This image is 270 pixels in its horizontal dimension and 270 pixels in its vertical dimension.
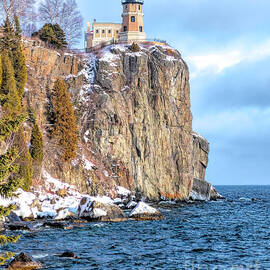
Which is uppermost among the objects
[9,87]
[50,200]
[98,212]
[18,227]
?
[9,87]

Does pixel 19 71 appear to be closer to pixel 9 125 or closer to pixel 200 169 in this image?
pixel 9 125

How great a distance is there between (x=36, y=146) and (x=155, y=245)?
29.5 meters

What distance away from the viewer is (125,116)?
76.9 m

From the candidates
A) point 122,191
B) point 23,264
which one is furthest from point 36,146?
point 23,264

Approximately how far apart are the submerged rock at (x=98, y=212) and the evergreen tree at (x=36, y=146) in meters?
13.8

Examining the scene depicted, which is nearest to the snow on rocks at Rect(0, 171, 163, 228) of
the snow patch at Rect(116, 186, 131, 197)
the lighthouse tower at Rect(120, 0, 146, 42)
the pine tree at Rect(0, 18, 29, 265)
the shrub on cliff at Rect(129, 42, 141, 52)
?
the pine tree at Rect(0, 18, 29, 265)

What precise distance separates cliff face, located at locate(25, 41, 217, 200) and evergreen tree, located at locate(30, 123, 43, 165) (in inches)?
130

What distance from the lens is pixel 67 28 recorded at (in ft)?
313

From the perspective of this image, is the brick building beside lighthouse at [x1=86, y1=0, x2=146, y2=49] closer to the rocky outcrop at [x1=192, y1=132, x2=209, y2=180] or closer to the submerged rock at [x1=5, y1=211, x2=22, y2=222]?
the rocky outcrop at [x1=192, y1=132, x2=209, y2=180]

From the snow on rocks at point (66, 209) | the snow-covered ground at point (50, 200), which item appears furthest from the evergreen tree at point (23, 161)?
the snow on rocks at point (66, 209)

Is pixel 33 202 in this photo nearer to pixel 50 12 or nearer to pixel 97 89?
pixel 97 89

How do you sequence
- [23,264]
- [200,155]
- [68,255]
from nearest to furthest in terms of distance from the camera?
[23,264] < [68,255] < [200,155]

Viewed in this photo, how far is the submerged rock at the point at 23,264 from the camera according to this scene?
25.6 metres

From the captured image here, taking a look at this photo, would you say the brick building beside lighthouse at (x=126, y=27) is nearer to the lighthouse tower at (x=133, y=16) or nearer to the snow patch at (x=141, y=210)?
the lighthouse tower at (x=133, y=16)
